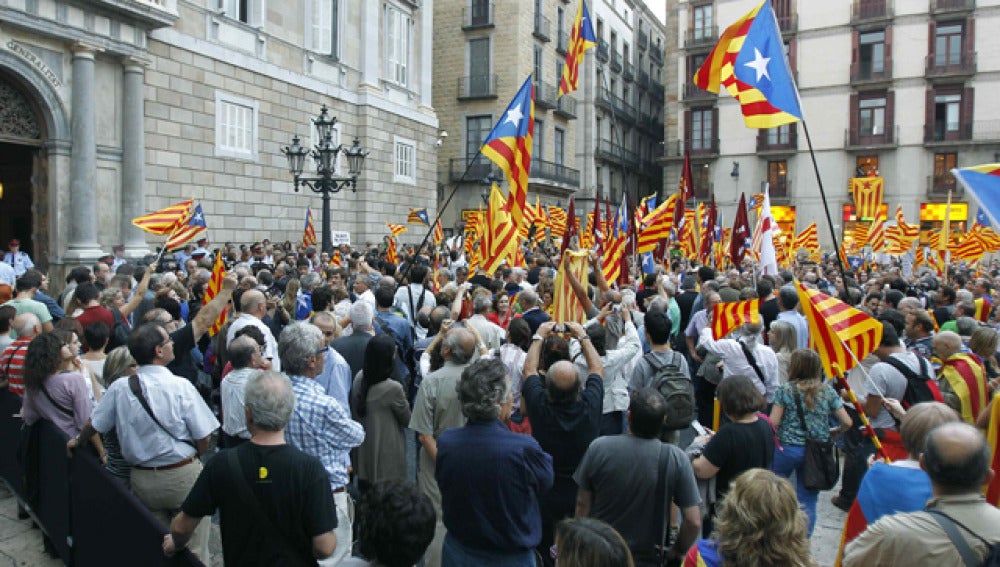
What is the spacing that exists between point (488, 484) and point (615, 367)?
2.09 metres

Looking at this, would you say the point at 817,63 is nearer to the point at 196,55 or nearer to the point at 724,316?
the point at 196,55

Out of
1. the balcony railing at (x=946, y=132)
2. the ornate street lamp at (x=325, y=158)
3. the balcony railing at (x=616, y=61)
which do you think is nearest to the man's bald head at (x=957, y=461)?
the ornate street lamp at (x=325, y=158)

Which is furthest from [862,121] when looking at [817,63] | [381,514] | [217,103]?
[381,514]

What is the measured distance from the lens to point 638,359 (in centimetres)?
545

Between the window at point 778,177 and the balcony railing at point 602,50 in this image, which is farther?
the balcony railing at point 602,50

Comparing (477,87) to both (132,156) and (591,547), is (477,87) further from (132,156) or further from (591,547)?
(591,547)

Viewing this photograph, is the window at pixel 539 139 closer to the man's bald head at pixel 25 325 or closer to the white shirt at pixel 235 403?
the man's bald head at pixel 25 325

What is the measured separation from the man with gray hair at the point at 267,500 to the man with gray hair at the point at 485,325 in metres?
3.25

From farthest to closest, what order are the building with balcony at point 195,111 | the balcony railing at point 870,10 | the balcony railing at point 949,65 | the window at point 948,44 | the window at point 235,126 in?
the balcony railing at point 870,10 < the window at point 948,44 < the balcony railing at point 949,65 < the window at point 235,126 < the building with balcony at point 195,111

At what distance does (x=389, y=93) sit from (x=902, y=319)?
20355 mm

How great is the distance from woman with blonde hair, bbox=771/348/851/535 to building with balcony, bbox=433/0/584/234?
94.5ft

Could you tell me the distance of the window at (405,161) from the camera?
975 inches

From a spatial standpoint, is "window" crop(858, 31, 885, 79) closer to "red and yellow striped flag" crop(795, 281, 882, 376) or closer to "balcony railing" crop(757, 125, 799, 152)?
"balcony railing" crop(757, 125, 799, 152)

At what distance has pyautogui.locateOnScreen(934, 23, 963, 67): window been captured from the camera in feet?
122
